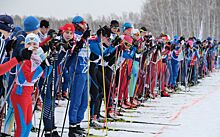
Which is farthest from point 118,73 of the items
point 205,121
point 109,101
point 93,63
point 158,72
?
point 158,72

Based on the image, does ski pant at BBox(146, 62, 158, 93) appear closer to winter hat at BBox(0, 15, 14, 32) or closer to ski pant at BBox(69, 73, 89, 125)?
ski pant at BBox(69, 73, 89, 125)

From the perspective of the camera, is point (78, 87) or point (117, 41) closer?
point (78, 87)

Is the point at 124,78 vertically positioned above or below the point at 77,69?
below

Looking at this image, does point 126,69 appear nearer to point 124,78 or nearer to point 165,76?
point 124,78

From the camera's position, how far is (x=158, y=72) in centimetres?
1190

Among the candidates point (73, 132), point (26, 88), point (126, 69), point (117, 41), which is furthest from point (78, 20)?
point (126, 69)

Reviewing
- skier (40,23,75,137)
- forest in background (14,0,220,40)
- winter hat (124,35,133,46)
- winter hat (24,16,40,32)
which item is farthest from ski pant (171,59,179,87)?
forest in background (14,0,220,40)

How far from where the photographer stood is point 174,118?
28.0 ft

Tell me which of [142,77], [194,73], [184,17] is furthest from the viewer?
[184,17]

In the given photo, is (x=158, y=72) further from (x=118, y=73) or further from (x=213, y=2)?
(x=213, y=2)

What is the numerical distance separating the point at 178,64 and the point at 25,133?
30.2ft

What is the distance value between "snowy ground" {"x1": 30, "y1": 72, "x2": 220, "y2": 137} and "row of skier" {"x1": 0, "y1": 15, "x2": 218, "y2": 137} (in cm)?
40

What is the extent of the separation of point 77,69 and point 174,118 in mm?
3043

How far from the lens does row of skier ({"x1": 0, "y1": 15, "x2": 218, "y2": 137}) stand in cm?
486
